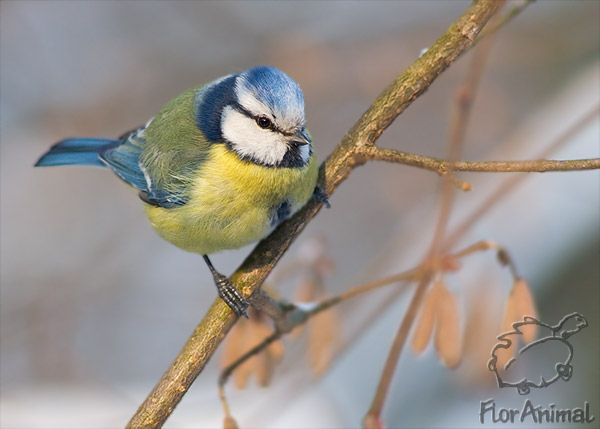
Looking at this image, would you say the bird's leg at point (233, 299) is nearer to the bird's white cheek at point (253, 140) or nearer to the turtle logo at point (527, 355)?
the bird's white cheek at point (253, 140)

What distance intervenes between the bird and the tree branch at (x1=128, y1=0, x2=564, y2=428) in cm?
6

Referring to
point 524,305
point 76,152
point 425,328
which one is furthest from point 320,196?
point 76,152

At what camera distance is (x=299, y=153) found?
1851 millimetres

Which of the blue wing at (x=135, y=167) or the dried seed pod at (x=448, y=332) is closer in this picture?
the dried seed pod at (x=448, y=332)

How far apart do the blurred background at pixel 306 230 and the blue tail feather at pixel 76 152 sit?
35.1 inches

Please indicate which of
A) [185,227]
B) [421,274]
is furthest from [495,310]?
[185,227]

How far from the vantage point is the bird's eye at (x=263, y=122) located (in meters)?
1.84

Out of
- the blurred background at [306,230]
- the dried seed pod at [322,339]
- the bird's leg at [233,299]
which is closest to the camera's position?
the bird's leg at [233,299]

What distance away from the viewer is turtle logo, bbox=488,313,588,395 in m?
1.54

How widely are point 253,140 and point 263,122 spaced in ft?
0.19

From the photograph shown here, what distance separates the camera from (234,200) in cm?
187

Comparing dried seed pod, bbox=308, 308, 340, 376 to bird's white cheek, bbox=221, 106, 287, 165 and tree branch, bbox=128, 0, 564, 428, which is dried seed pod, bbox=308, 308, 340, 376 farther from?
bird's white cheek, bbox=221, 106, 287, 165

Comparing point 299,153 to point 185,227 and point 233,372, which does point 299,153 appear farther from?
point 233,372

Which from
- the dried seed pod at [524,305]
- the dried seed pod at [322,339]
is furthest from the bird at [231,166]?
the dried seed pod at [524,305]
